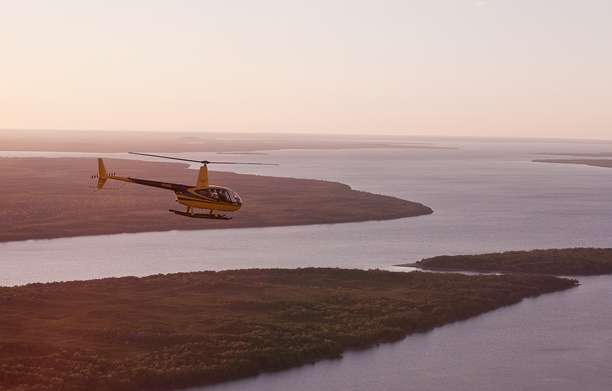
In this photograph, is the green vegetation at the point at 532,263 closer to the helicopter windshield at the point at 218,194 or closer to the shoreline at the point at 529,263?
the shoreline at the point at 529,263

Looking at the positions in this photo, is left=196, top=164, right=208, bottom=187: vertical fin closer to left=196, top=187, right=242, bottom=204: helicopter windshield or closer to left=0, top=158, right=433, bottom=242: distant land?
left=196, top=187, right=242, bottom=204: helicopter windshield

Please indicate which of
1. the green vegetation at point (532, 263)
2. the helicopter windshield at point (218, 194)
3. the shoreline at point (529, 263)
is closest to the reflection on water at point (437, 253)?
the shoreline at point (529, 263)

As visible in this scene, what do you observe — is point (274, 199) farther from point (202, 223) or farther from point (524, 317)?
point (524, 317)

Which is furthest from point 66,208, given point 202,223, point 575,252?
point 575,252

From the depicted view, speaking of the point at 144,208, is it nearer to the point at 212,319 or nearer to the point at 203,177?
the point at 212,319

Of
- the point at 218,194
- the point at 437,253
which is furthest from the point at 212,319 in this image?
the point at 437,253
